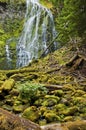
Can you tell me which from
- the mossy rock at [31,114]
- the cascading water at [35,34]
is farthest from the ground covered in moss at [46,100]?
the cascading water at [35,34]

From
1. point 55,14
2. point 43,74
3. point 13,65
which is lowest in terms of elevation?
point 13,65

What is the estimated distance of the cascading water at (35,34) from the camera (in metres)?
26.5

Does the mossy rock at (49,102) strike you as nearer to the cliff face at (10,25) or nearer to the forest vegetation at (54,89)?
the forest vegetation at (54,89)

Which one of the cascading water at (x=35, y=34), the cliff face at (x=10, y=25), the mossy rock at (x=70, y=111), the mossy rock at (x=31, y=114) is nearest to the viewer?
the mossy rock at (x=31, y=114)

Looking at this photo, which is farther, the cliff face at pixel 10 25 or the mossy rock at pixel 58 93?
the cliff face at pixel 10 25

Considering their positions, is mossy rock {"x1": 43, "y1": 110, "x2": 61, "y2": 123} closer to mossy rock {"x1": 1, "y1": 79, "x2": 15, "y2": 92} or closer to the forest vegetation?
the forest vegetation

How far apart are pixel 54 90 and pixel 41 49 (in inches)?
688

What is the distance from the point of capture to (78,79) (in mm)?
12023

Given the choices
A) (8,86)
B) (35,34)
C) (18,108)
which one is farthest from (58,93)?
(35,34)

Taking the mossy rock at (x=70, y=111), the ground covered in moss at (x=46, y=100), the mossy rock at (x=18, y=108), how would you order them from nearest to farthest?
the ground covered in moss at (x=46, y=100) → the mossy rock at (x=70, y=111) → the mossy rock at (x=18, y=108)

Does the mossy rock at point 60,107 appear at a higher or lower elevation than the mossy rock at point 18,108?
lower

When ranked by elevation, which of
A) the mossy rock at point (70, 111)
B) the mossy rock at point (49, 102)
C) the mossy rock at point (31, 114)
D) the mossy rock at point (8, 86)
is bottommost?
the mossy rock at point (70, 111)

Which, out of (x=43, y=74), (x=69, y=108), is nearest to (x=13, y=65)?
(x=43, y=74)

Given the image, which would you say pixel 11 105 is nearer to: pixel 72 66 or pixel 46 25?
pixel 72 66
